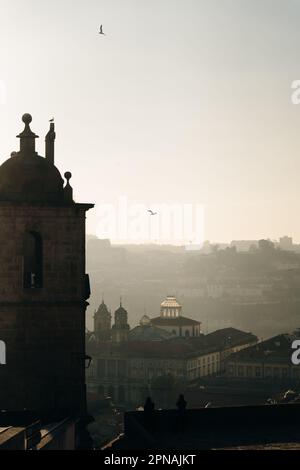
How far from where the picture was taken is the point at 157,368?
140m

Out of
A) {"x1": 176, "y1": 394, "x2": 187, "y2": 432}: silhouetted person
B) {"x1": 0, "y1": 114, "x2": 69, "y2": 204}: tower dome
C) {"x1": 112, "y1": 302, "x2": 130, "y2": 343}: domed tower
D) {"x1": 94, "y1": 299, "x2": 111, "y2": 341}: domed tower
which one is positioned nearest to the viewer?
{"x1": 176, "y1": 394, "x2": 187, "y2": 432}: silhouetted person

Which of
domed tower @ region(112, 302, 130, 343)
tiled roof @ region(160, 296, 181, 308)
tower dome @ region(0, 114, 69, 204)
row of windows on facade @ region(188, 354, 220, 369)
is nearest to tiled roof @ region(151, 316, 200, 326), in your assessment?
tiled roof @ region(160, 296, 181, 308)

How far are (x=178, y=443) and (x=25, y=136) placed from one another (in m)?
7.93

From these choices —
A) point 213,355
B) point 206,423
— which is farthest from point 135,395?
point 206,423

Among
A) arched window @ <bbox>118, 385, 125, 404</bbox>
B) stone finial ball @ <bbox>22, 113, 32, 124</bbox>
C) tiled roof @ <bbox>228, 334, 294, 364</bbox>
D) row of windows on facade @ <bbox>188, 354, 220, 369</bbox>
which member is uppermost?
stone finial ball @ <bbox>22, 113, 32, 124</bbox>

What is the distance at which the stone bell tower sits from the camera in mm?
22781

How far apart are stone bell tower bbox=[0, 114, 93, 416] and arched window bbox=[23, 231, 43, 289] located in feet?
0.07

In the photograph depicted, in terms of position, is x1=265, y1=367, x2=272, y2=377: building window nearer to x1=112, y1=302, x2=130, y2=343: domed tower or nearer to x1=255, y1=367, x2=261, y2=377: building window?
x1=255, y1=367, x2=261, y2=377: building window

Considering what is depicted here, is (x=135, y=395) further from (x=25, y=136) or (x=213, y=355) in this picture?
(x=25, y=136)

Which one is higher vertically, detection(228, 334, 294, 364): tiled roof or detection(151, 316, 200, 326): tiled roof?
detection(151, 316, 200, 326): tiled roof

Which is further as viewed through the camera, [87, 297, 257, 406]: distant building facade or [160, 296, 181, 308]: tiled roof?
[160, 296, 181, 308]: tiled roof

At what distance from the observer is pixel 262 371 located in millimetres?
131375

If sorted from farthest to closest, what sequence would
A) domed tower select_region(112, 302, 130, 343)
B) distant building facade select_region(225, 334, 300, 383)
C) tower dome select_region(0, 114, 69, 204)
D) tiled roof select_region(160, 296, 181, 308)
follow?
tiled roof select_region(160, 296, 181, 308), domed tower select_region(112, 302, 130, 343), distant building facade select_region(225, 334, 300, 383), tower dome select_region(0, 114, 69, 204)

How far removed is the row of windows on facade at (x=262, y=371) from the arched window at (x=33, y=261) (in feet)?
361
